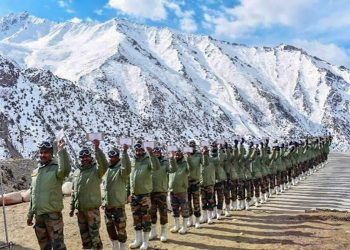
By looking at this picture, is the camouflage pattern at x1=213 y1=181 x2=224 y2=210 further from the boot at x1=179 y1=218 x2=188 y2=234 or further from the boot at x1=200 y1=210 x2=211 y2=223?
the boot at x1=179 y1=218 x2=188 y2=234

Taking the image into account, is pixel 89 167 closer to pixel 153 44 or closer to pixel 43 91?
pixel 43 91

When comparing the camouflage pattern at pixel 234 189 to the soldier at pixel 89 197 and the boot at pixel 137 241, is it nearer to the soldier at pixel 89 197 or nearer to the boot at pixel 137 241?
the boot at pixel 137 241

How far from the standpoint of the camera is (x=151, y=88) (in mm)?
102688

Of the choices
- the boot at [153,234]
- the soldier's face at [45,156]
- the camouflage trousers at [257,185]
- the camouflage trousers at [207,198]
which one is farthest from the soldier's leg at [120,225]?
the camouflage trousers at [257,185]

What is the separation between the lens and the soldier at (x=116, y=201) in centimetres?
1068

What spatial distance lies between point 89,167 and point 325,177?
2650 cm

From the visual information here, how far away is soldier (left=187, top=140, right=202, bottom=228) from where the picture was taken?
14875 millimetres

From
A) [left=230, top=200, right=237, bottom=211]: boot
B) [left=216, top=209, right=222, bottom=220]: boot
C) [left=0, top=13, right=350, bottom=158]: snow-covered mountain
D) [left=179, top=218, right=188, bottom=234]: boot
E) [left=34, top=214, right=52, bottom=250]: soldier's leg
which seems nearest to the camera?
[left=34, top=214, right=52, bottom=250]: soldier's leg

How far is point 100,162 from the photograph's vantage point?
32.4ft

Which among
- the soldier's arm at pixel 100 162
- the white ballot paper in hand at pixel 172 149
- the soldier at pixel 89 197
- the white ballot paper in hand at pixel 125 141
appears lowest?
the soldier at pixel 89 197

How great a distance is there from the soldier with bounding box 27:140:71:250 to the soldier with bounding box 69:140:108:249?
0.79 metres

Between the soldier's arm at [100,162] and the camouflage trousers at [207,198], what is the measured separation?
250 inches

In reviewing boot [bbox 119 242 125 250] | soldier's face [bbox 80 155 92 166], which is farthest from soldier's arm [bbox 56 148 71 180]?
boot [bbox 119 242 125 250]

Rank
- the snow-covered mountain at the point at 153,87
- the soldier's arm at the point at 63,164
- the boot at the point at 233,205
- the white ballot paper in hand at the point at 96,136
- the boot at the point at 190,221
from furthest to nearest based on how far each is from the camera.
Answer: the snow-covered mountain at the point at 153,87 < the boot at the point at 233,205 < the boot at the point at 190,221 < the white ballot paper in hand at the point at 96,136 < the soldier's arm at the point at 63,164
